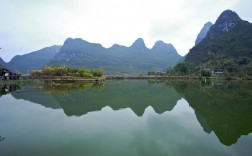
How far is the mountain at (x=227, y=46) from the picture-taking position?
84.8 m

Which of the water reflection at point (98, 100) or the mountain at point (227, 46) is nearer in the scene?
the water reflection at point (98, 100)

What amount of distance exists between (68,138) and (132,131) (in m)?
3.05

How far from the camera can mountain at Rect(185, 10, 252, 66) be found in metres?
84.8

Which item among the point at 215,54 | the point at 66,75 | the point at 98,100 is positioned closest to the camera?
the point at 98,100

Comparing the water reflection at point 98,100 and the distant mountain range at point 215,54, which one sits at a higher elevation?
the distant mountain range at point 215,54

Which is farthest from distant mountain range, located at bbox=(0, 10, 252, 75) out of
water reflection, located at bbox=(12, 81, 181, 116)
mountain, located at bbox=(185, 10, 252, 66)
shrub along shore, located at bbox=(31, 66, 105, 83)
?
water reflection, located at bbox=(12, 81, 181, 116)

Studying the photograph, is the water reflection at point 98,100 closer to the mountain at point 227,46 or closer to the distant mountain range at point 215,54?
the distant mountain range at point 215,54

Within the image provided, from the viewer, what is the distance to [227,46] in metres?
99.4

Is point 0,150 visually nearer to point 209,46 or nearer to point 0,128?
point 0,128

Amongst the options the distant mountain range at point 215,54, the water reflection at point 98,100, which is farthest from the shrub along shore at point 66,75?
the distant mountain range at point 215,54

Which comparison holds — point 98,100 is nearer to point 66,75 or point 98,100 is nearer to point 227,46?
point 66,75

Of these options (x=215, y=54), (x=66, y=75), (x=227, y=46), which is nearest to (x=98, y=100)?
(x=66, y=75)

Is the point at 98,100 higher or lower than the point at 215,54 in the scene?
lower

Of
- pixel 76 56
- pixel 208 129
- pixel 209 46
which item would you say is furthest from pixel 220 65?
pixel 76 56
